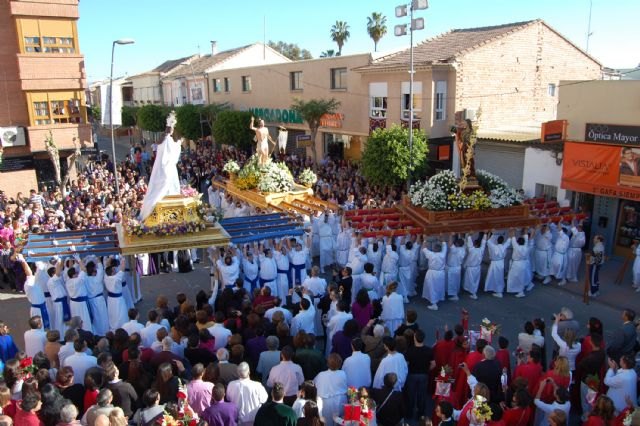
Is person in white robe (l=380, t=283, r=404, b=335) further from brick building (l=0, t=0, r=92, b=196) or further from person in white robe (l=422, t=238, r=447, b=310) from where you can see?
brick building (l=0, t=0, r=92, b=196)

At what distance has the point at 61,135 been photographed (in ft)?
80.3

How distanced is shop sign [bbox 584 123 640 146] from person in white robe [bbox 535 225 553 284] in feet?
11.7

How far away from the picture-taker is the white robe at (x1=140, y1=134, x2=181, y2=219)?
1221 centimetres

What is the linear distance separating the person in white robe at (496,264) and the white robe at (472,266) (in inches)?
8.6

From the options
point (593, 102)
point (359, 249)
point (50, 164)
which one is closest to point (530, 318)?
point (359, 249)

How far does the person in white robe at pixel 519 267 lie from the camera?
1284cm

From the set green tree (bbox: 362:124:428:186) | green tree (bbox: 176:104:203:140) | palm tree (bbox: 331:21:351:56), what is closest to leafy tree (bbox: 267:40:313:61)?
palm tree (bbox: 331:21:351:56)

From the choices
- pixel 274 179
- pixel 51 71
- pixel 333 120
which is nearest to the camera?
pixel 274 179

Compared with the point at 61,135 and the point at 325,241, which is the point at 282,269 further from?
the point at 61,135

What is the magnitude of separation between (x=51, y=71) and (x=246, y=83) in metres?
15.7

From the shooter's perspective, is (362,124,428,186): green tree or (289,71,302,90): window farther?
(289,71,302,90): window

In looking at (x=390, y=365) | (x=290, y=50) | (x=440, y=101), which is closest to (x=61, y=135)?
(x=440, y=101)

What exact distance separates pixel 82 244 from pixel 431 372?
26.7 ft

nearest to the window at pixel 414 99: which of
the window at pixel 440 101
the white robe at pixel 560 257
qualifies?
the window at pixel 440 101
